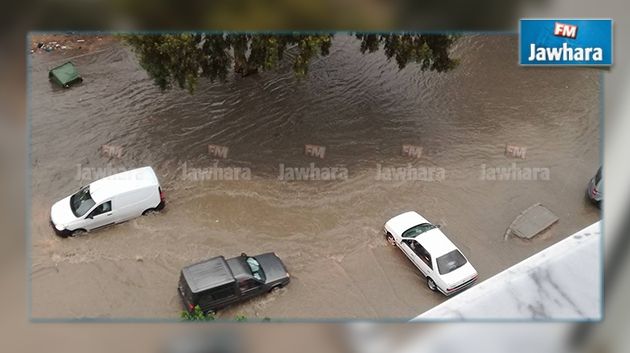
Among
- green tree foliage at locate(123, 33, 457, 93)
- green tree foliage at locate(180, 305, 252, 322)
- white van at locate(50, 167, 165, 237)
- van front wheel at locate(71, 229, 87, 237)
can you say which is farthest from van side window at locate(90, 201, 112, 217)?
green tree foliage at locate(180, 305, 252, 322)

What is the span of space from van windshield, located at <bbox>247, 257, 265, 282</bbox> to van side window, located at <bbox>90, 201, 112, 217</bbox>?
10.1 feet

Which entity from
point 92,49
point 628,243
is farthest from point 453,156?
point 92,49

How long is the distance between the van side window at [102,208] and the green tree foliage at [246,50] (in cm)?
266

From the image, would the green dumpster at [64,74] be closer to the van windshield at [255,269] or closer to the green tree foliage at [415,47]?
the van windshield at [255,269]

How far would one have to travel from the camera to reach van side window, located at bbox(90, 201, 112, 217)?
1388 centimetres

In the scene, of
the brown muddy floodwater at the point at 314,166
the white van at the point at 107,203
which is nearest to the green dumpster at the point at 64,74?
the brown muddy floodwater at the point at 314,166

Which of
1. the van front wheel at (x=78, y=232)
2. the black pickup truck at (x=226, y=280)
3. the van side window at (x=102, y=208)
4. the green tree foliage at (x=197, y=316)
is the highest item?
the van side window at (x=102, y=208)

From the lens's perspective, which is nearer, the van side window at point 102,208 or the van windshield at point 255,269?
the van windshield at point 255,269

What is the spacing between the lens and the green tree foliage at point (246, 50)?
13.4m

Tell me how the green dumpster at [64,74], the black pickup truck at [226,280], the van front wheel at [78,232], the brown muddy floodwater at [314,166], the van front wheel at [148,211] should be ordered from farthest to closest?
the green dumpster at [64,74], the van front wheel at [148,211], the van front wheel at [78,232], the brown muddy floodwater at [314,166], the black pickup truck at [226,280]

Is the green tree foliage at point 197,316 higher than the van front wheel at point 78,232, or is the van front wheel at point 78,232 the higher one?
the van front wheel at point 78,232

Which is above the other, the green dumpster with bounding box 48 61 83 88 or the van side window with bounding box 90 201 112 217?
the green dumpster with bounding box 48 61 83 88

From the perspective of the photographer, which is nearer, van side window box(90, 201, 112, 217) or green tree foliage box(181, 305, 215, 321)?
green tree foliage box(181, 305, 215, 321)

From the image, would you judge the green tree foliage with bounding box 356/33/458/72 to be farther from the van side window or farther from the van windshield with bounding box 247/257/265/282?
the van side window
